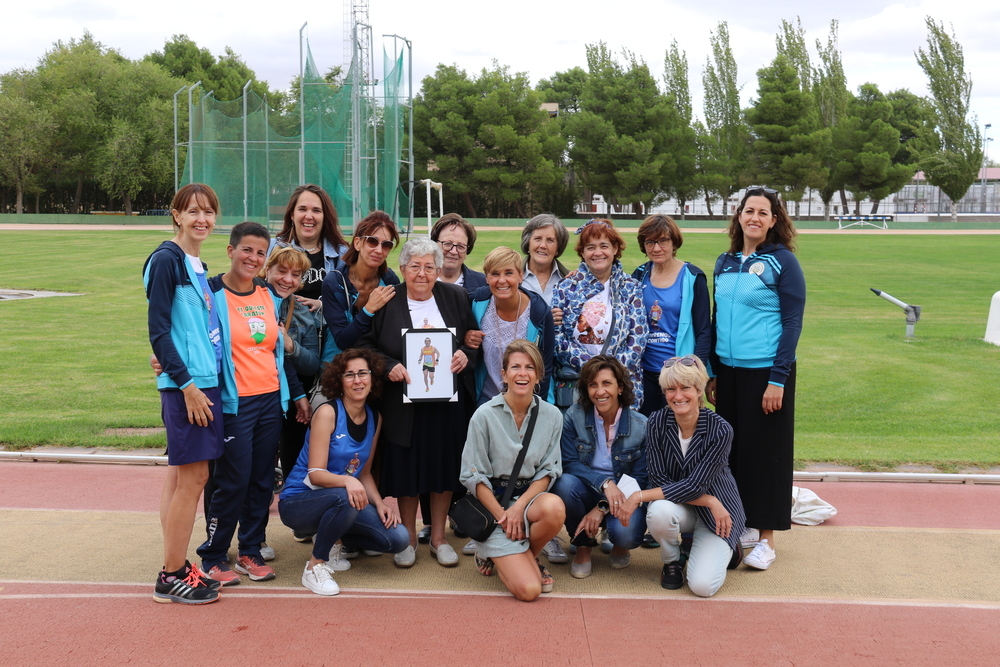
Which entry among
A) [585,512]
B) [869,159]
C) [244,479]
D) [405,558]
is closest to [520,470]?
[585,512]

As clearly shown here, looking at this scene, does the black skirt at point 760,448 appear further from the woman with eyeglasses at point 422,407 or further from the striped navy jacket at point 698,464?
the woman with eyeglasses at point 422,407

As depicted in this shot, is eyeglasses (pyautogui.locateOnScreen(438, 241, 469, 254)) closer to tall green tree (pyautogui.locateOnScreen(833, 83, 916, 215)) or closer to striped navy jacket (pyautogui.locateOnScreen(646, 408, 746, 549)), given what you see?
striped navy jacket (pyautogui.locateOnScreen(646, 408, 746, 549))

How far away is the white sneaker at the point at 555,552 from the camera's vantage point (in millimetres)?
4711

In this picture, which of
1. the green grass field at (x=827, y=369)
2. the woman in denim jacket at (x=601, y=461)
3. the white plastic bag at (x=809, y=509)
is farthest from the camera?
the green grass field at (x=827, y=369)

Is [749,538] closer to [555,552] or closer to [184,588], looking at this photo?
[555,552]

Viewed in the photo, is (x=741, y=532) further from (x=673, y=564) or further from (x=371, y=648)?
(x=371, y=648)

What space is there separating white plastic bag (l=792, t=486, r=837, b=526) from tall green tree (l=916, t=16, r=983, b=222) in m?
57.2

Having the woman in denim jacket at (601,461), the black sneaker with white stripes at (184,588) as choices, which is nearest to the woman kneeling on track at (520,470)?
the woman in denim jacket at (601,461)

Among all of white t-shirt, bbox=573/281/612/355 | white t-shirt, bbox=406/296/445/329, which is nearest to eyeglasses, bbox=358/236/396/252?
white t-shirt, bbox=406/296/445/329

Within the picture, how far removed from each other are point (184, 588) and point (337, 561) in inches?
32.0

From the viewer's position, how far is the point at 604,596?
4.23m

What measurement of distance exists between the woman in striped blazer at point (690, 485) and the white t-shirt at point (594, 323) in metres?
0.44

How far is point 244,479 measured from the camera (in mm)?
4230

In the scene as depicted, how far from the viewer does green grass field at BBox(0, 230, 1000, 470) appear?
7367 mm
